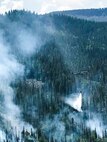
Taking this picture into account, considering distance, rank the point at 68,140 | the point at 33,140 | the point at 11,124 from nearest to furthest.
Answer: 1. the point at 33,140
2. the point at 68,140
3. the point at 11,124

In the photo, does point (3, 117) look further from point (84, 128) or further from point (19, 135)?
point (84, 128)

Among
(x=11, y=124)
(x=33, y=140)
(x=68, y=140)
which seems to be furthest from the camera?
(x=11, y=124)

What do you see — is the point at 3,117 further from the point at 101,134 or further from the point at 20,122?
the point at 101,134

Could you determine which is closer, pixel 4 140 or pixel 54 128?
pixel 4 140

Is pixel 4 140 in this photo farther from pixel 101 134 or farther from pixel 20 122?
pixel 101 134

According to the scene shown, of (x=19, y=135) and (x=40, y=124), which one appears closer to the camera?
(x=19, y=135)

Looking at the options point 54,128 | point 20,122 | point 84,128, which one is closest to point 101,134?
point 84,128

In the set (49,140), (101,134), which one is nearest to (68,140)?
(49,140)
